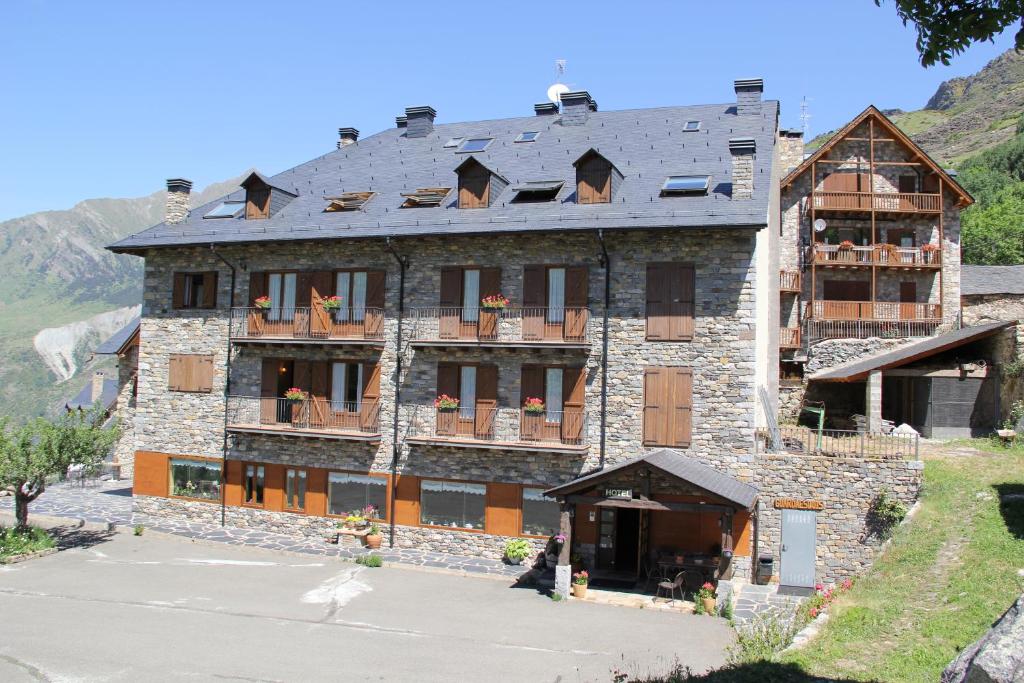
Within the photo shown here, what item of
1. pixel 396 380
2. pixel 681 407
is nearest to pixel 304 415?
pixel 396 380

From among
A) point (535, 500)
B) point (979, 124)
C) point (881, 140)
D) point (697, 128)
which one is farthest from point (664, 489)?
point (979, 124)

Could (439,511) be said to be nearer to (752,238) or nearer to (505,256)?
(505,256)

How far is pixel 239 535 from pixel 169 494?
337 cm

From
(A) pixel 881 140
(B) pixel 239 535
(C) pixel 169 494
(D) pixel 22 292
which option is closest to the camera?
(B) pixel 239 535

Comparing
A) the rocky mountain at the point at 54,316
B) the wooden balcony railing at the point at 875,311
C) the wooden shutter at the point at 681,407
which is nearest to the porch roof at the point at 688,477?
the wooden shutter at the point at 681,407

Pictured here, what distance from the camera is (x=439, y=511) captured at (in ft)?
72.9

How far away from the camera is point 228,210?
1035 inches

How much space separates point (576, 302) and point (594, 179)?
11.3ft

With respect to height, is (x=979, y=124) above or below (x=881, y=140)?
above

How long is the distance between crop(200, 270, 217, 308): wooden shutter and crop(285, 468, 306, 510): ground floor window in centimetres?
581

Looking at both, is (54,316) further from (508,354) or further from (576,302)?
(576,302)

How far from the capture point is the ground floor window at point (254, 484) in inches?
959

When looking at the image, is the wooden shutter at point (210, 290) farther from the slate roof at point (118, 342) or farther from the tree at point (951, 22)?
the tree at point (951, 22)

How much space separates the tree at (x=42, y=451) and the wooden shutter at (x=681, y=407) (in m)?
15.8
